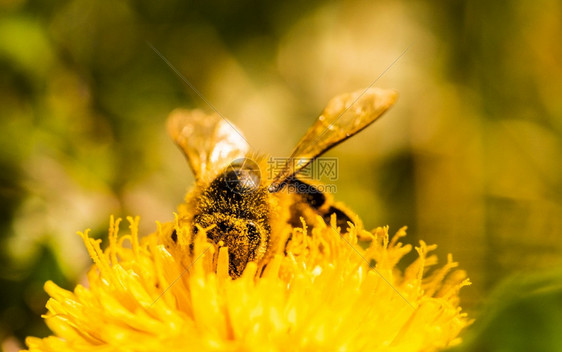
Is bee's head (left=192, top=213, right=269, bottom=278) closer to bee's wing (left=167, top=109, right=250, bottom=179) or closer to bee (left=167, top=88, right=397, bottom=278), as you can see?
bee (left=167, top=88, right=397, bottom=278)

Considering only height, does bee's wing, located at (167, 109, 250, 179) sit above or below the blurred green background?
below

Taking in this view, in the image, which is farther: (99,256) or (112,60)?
(112,60)

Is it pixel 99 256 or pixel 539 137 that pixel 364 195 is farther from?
pixel 99 256

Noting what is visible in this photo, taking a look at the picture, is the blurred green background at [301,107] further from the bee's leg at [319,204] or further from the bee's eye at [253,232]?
the bee's eye at [253,232]

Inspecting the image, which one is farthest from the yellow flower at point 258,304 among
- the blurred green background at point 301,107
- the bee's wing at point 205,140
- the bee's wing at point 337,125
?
the blurred green background at point 301,107

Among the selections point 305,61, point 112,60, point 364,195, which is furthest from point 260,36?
point 364,195

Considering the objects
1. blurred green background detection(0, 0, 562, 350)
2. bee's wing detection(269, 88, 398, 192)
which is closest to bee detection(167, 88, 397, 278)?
bee's wing detection(269, 88, 398, 192)
